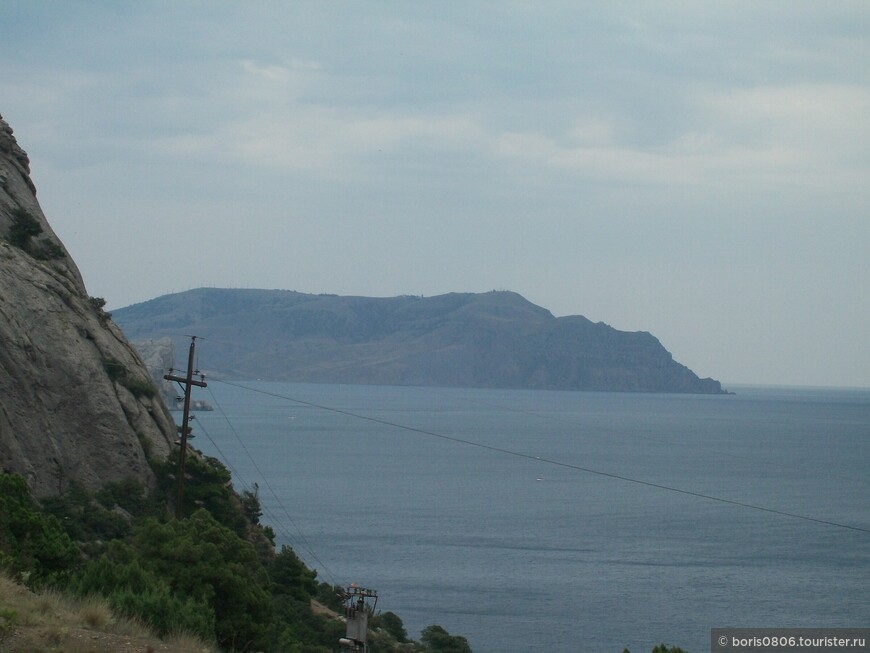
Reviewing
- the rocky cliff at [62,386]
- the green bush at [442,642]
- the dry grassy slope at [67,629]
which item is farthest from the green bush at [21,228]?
the dry grassy slope at [67,629]

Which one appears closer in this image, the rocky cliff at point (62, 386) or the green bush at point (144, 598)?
the green bush at point (144, 598)

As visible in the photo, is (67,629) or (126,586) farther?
(126,586)

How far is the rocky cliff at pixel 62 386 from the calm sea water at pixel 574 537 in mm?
19139

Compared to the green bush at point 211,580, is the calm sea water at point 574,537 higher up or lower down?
lower down

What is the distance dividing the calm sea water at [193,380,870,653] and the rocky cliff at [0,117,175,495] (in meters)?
19.1

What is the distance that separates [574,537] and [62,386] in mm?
48789

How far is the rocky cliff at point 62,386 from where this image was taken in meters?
32.5

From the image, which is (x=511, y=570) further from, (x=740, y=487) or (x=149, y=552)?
(x=740, y=487)

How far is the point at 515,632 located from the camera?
48.1 metres

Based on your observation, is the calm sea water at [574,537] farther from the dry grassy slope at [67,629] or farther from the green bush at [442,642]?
the dry grassy slope at [67,629]

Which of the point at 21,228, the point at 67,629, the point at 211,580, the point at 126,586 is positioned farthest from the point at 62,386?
the point at 67,629

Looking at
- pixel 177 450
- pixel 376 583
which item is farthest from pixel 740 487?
pixel 177 450

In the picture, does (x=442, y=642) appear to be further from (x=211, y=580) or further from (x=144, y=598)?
(x=144, y=598)

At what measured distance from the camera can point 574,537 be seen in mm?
73875
